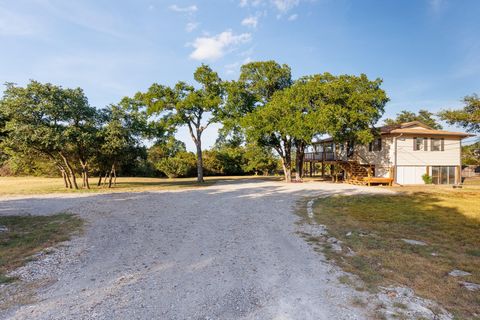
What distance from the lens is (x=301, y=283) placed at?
443 cm

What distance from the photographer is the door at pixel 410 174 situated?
2488 cm

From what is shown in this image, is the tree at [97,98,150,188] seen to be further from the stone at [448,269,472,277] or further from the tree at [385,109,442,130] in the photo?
the tree at [385,109,442,130]

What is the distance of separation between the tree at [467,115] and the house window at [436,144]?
10013 mm

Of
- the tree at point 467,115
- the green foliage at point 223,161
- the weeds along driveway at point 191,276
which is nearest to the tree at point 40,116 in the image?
the weeds along driveway at point 191,276

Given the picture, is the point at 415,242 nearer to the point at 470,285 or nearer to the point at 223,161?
the point at 470,285

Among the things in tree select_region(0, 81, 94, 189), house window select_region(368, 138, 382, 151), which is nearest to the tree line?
tree select_region(0, 81, 94, 189)

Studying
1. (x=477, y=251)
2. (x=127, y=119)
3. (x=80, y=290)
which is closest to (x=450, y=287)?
(x=477, y=251)

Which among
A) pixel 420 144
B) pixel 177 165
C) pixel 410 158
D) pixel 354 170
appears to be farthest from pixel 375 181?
pixel 177 165

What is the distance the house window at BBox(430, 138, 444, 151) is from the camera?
2545cm

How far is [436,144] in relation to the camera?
83.8ft

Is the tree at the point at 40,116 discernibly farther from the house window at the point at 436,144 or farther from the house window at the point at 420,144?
the house window at the point at 436,144

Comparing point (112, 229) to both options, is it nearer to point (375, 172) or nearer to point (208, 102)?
point (208, 102)

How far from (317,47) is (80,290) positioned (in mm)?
20484

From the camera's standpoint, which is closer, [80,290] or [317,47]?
[80,290]
